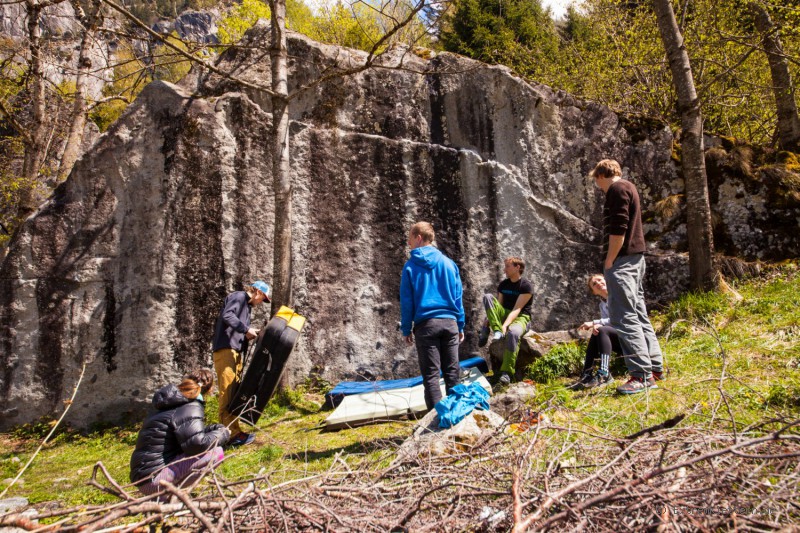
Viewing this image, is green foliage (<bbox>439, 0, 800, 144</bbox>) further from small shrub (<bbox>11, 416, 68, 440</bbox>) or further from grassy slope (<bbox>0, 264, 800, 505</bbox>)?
small shrub (<bbox>11, 416, 68, 440</bbox>)

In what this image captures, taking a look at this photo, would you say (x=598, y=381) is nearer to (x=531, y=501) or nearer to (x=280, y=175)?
(x=531, y=501)

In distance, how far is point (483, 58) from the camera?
56.8ft

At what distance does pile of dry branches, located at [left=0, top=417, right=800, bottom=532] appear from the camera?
5.20ft

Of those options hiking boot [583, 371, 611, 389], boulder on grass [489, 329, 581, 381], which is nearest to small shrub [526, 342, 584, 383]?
boulder on grass [489, 329, 581, 381]

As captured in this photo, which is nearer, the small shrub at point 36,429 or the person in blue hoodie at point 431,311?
the person in blue hoodie at point 431,311

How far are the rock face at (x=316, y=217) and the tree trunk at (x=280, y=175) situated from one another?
523mm

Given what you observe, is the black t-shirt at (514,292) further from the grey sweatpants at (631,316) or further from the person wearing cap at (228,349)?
the person wearing cap at (228,349)

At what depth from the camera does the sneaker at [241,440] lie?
197 inches

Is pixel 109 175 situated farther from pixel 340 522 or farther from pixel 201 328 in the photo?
pixel 340 522

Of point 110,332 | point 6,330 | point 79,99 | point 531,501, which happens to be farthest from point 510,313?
point 79,99

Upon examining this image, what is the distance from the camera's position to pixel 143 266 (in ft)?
22.1

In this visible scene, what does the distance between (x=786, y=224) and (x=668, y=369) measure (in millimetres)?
4082

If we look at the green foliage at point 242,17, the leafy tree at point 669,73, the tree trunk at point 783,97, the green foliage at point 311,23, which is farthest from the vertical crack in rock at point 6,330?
the green foliage at point 242,17

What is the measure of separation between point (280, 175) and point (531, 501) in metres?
5.60
